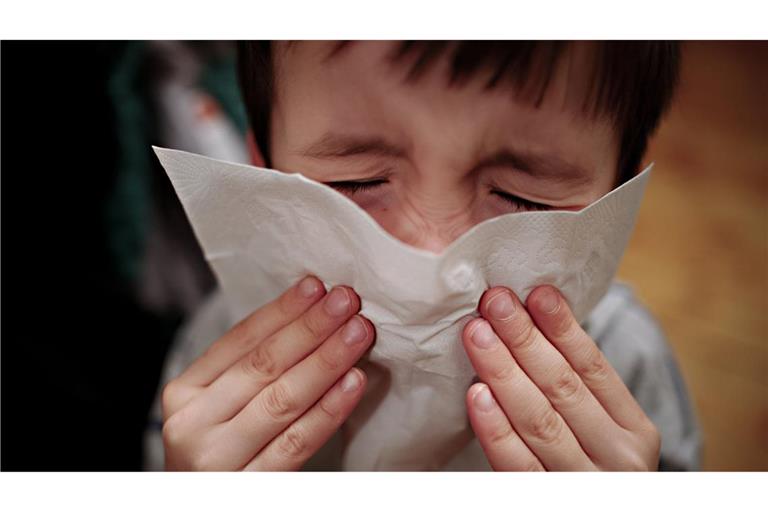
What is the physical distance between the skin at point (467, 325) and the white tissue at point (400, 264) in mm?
19

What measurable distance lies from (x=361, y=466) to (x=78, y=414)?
601 millimetres

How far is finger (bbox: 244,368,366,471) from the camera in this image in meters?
0.54

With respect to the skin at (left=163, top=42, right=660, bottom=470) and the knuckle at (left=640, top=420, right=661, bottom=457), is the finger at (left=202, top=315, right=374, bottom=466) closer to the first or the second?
the skin at (left=163, top=42, right=660, bottom=470)

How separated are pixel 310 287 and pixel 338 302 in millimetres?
34

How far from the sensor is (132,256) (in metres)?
1.11

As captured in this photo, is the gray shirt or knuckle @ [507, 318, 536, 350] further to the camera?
the gray shirt

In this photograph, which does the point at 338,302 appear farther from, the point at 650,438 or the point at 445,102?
the point at 650,438

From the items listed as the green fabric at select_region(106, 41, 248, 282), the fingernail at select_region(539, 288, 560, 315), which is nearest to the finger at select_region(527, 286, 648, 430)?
the fingernail at select_region(539, 288, 560, 315)

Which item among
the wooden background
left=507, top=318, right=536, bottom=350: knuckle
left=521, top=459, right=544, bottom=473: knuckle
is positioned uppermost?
left=507, top=318, right=536, bottom=350: knuckle

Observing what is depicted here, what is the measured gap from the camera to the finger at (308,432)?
538 mm

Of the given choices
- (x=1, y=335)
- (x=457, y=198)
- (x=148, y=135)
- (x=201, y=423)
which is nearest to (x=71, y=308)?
(x=1, y=335)

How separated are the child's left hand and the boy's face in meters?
0.07

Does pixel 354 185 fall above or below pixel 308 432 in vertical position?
above

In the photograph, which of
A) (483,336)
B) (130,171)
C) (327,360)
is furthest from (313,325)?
(130,171)
